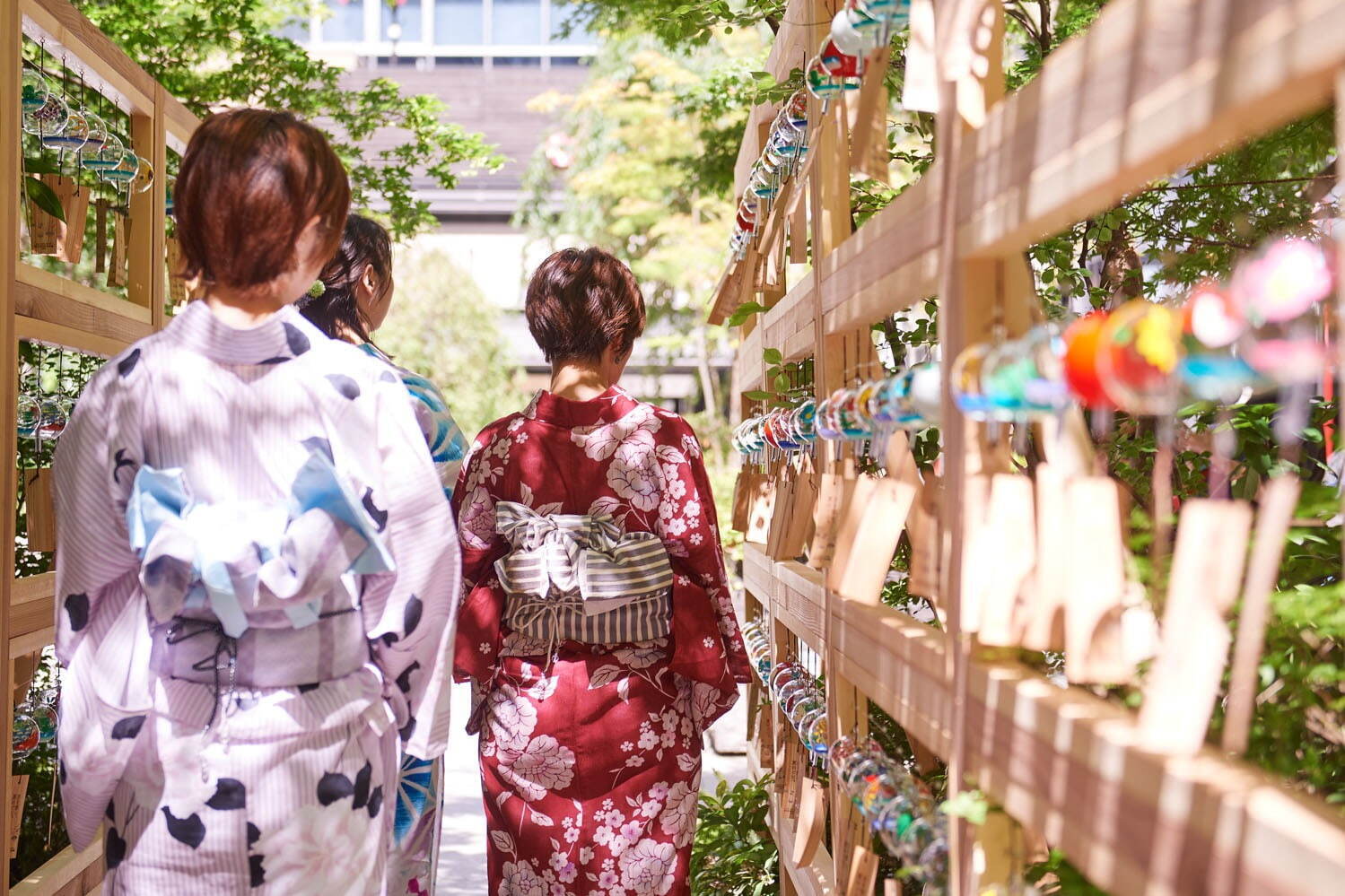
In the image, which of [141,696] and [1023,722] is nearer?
[1023,722]

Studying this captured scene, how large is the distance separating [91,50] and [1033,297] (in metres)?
2.41

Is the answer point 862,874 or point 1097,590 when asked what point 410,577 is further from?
point 1097,590

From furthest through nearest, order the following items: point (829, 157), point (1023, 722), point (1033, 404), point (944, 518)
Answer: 1. point (829, 157)
2. point (944, 518)
3. point (1023, 722)
4. point (1033, 404)

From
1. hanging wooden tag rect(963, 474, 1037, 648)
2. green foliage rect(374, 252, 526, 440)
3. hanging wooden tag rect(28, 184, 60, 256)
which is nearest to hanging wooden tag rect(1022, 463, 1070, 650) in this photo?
hanging wooden tag rect(963, 474, 1037, 648)

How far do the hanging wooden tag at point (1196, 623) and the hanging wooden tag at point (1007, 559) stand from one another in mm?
278

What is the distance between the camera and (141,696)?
1.70 metres

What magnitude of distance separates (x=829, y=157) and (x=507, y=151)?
17313 millimetres

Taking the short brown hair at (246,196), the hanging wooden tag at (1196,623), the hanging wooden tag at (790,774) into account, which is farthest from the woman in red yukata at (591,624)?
the hanging wooden tag at (1196,623)

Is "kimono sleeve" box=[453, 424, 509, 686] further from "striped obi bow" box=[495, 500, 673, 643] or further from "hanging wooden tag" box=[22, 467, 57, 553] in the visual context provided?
"hanging wooden tag" box=[22, 467, 57, 553]

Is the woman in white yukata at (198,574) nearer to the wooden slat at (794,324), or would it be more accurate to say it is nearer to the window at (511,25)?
the wooden slat at (794,324)

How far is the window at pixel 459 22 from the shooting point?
2056 centimetres

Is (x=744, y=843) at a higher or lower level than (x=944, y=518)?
lower

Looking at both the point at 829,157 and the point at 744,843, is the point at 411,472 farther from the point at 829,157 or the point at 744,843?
the point at 744,843

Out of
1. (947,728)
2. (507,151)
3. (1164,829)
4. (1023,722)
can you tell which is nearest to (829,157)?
(947,728)
